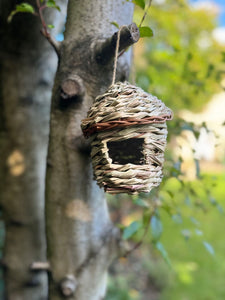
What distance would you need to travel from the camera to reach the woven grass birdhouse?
31.2 inches

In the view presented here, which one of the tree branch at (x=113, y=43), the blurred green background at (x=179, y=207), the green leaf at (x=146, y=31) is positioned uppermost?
the green leaf at (x=146, y=31)

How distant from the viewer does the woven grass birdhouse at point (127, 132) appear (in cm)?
79

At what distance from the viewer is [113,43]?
3.04ft

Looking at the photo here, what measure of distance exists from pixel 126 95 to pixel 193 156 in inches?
25.7

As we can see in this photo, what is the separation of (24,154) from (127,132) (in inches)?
48.8

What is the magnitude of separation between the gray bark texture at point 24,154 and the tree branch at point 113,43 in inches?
28.1

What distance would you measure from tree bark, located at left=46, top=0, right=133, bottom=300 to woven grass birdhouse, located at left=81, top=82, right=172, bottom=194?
0.23 m

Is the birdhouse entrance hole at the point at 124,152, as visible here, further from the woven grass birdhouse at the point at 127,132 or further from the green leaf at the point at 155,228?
the green leaf at the point at 155,228

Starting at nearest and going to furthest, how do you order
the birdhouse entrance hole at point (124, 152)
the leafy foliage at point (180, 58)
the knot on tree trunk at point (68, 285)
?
the birdhouse entrance hole at point (124, 152)
the knot on tree trunk at point (68, 285)
the leafy foliage at point (180, 58)

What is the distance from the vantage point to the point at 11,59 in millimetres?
1706

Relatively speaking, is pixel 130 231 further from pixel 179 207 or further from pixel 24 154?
pixel 24 154

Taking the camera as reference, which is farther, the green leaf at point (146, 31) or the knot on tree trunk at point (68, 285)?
the knot on tree trunk at point (68, 285)

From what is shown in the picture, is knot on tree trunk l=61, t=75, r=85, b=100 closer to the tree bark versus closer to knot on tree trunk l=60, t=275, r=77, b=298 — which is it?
the tree bark

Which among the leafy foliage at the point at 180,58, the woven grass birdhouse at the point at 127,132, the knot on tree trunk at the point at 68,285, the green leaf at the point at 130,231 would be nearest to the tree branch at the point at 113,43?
the woven grass birdhouse at the point at 127,132
